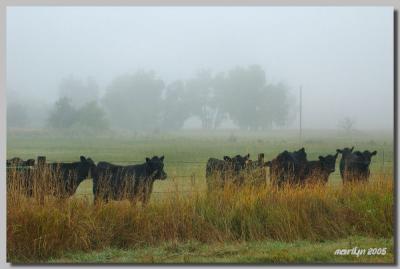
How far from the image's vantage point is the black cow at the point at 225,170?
945 cm

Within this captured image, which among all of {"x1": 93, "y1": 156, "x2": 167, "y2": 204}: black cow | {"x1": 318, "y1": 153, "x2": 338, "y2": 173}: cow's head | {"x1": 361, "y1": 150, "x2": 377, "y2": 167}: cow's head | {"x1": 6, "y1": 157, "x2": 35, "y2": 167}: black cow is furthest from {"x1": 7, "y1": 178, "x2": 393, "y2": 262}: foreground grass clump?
{"x1": 318, "y1": 153, "x2": 338, "y2": 173}: cow's head

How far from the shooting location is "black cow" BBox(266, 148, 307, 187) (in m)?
10.0

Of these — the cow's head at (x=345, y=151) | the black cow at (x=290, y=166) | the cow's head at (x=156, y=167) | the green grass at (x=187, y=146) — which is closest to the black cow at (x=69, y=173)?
the green grass at (x=187, y=146)

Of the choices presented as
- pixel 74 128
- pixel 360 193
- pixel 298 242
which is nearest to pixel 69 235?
pixel 74 128

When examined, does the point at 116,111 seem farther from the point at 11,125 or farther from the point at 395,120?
the point at 395,120

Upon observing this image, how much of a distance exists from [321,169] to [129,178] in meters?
3.36

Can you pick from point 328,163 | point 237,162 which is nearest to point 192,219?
point 237,162

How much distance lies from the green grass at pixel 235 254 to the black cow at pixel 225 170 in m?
1.22

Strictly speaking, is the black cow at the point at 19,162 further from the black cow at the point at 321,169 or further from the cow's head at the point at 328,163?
the cow's head at the point at 328,163

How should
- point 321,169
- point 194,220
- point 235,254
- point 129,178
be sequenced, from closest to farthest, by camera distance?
point 235,254, point 194,220, point 129,178, point 321,169

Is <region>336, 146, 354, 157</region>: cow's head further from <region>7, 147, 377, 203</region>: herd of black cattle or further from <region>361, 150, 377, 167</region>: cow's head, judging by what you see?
<region>361, 150, 377, 167</region>: cow's head

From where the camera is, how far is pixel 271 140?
9719 mm

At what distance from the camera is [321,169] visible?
10273 millimetres

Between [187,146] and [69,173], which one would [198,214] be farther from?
[69,173]
